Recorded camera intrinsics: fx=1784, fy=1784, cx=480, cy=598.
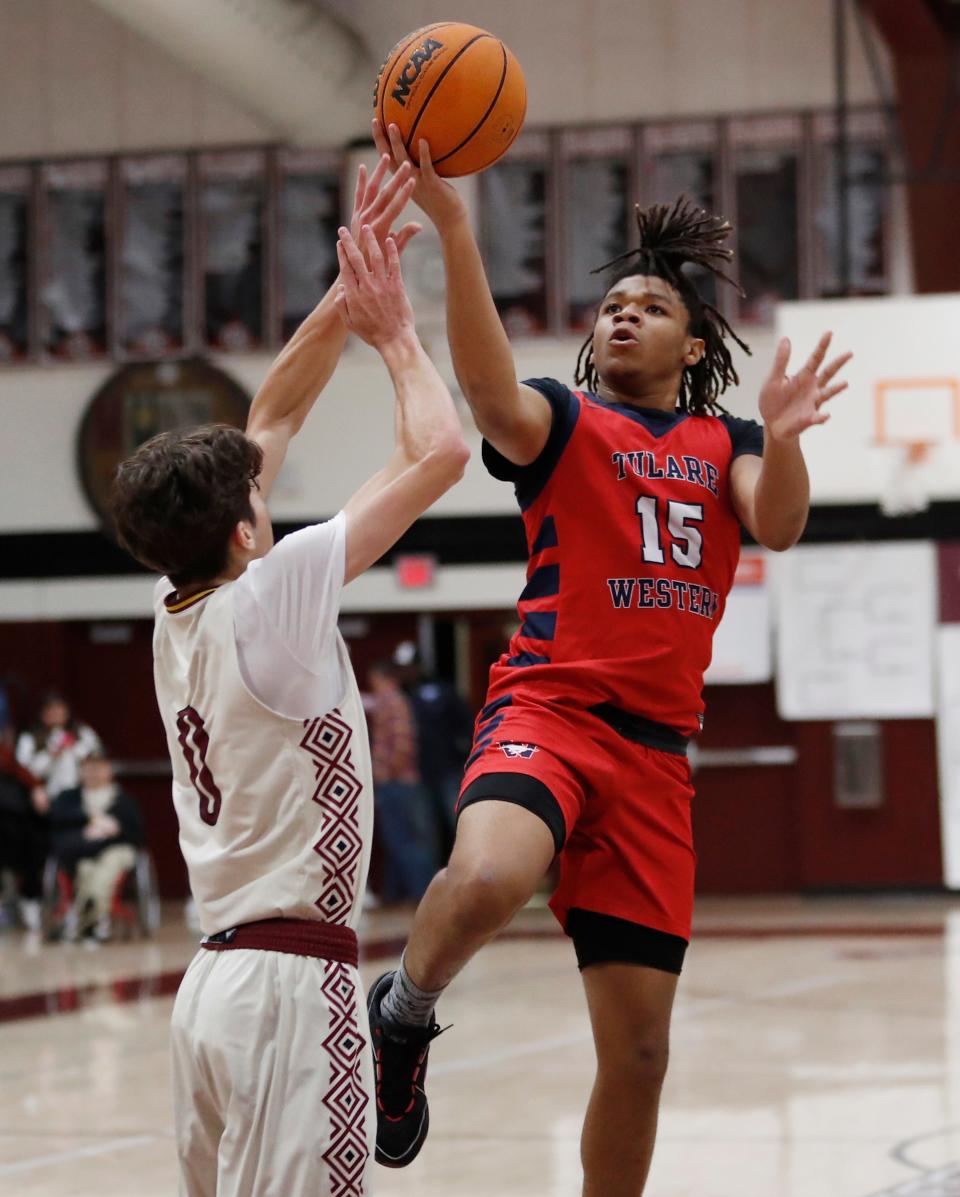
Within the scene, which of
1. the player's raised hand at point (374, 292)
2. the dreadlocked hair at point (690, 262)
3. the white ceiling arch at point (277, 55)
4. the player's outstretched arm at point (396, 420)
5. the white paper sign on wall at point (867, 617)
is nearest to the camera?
the player's outstretched arm at point (396, 420)

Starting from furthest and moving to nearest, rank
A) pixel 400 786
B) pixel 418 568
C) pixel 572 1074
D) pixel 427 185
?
pixel 418 568
pixel 400 786
pixel 572 1074
pixel 427 185

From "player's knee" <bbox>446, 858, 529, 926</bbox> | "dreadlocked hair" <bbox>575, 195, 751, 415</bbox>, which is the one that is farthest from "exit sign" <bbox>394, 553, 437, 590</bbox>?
"player's knee" <bbox>446, 858, 529, 926</bbox>

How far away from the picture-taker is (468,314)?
334cm

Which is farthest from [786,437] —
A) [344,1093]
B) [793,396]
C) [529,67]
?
[529,67]

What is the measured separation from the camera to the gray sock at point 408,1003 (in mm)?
3323

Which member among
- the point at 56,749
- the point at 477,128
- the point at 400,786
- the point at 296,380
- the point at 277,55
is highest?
the point at 277,55

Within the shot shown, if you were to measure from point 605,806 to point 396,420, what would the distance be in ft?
3.37

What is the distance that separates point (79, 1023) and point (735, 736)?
672 cm

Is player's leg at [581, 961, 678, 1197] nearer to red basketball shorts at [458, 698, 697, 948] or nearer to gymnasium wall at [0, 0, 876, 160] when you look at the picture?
red basketball shorts at [458, 698, 697, 948]

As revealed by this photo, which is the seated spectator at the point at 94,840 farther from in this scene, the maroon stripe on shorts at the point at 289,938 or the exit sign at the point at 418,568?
the maroon stripe on shorts at the point at 289,938

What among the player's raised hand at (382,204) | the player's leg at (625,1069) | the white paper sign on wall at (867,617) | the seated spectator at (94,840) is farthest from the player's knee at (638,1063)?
the white paper sign on wall at (867,617)

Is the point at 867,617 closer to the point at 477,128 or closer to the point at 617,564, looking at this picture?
the point at 617,564

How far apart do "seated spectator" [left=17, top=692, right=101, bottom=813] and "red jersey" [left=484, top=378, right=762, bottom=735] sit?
29.3 ft

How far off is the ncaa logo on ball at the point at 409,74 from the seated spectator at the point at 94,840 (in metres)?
8.32
